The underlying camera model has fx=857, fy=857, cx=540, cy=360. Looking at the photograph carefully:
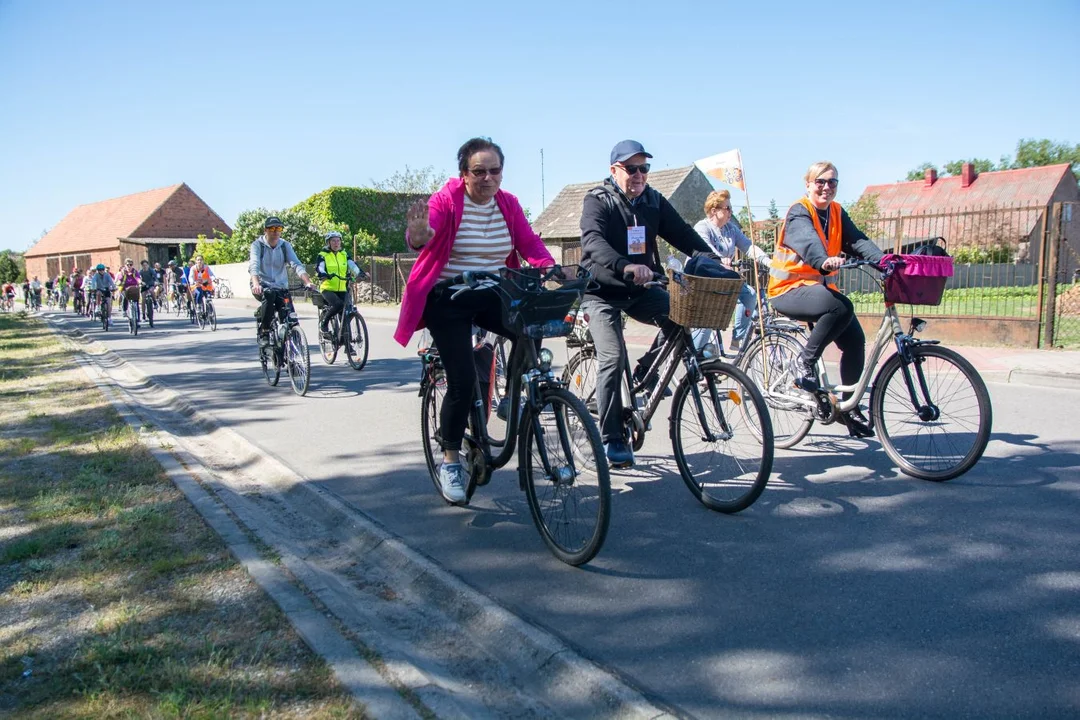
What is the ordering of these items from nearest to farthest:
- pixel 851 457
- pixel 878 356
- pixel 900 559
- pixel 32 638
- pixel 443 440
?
pixel 32 638
pixel 900 559
pixel 443 440
pixel 878 356
pixel 851 457

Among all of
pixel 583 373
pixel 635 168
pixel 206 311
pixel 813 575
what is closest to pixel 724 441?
pixel 813 575

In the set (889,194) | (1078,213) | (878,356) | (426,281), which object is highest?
(889,194)

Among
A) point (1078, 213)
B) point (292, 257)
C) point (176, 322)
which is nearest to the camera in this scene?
point (292, 257)

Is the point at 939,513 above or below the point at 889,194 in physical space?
below

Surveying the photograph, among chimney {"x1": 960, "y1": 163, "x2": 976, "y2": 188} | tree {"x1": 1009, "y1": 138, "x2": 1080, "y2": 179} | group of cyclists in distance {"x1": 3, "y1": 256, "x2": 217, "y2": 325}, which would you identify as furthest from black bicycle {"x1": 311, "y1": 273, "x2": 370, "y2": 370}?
tree {"x1": 1009, "y1": 138, "x2": 1080, "y2": 179}

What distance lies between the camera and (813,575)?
12.0 ft

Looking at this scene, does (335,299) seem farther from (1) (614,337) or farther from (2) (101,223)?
(2) (101,223)

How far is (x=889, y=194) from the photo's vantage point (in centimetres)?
6488

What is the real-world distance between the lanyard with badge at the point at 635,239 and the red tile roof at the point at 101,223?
Answer: 61989 mm

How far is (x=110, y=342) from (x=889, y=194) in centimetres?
6014

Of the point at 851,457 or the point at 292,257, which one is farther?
the point at 292,257

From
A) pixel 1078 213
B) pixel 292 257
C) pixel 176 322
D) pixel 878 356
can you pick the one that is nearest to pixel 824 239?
pixel 878 356

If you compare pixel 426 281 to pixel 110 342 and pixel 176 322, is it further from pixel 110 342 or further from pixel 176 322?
pixel 176 322

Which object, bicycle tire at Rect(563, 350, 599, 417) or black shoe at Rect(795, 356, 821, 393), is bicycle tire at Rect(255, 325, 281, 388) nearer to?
bicycle tire at Rect(563, 350, 599, 417)
